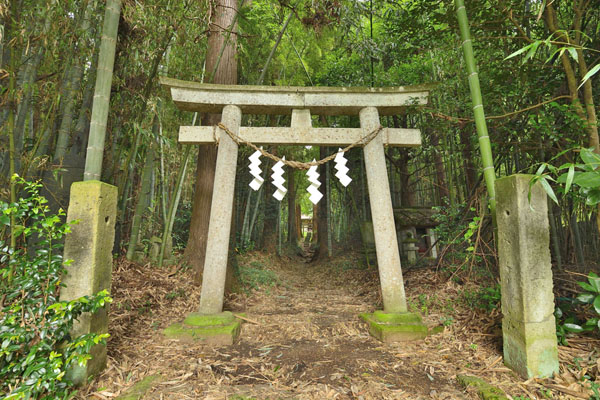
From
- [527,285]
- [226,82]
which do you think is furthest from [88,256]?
[226,82]

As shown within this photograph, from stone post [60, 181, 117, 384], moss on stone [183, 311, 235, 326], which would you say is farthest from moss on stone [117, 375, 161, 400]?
moss on stone [183, 311, 235, 326]

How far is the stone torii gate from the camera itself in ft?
9.25

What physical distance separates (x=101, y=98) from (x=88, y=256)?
1.10 meters

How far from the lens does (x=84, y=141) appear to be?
9.51 feet

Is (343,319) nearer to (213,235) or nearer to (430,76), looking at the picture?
(213,235)

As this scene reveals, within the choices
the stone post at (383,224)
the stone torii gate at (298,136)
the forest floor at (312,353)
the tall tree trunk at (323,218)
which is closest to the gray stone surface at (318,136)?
the stone torii gate at (298,136)

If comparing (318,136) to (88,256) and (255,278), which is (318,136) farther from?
(255,278)

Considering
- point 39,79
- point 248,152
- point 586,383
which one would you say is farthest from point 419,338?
point 248,152

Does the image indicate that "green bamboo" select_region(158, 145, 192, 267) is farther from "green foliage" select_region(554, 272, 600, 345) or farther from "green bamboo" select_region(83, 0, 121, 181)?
"green foliage" select_region(554, 272, 600, 345)

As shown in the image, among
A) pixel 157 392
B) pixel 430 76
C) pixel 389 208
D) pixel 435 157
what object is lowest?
pixel 157 392

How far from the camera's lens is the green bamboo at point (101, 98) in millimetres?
2025

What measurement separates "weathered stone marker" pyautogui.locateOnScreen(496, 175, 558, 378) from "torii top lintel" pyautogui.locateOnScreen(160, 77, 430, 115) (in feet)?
5.02

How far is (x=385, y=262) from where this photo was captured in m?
2.88

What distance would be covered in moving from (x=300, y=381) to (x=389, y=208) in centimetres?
177
